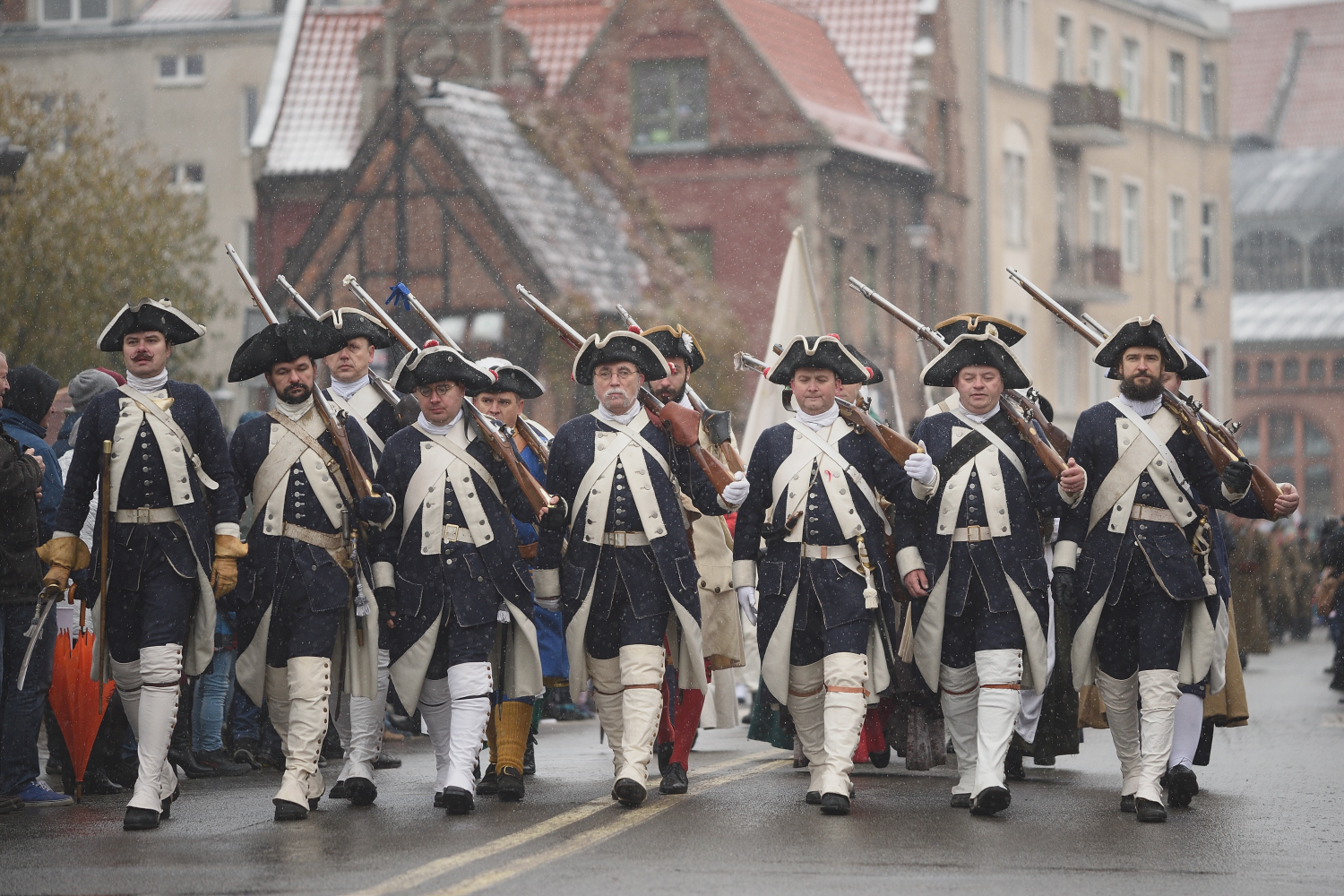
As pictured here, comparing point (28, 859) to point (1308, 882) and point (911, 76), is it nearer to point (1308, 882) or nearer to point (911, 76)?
point (1308, 882)

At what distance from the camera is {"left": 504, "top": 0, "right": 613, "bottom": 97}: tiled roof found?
36.5 m

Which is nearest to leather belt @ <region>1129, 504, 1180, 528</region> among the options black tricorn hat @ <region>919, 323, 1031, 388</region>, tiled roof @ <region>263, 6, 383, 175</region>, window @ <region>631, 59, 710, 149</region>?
black tricorn hat @ <region>919, 323, 1031, 388</region>

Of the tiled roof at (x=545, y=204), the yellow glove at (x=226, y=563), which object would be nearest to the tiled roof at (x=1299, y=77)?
the tiled roof at (x=545, y=204)

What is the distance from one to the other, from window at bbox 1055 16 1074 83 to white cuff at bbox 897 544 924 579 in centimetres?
3538

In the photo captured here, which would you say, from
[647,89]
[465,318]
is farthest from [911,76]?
[465,318]

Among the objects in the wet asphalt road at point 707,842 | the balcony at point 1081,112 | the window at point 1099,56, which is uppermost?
the window at point 1099,56

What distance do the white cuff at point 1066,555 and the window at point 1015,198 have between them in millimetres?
32200

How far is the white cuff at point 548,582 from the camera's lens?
9.77 m

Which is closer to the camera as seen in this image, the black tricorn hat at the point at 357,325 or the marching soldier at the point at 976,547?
the marching soldier at the point at 976,547

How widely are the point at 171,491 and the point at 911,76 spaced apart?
29.7m

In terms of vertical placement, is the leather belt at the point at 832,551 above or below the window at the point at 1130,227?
below

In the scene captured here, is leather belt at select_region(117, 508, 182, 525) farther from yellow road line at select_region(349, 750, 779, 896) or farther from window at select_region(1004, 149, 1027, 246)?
window at select_region(1004, 149, 1027, 246)

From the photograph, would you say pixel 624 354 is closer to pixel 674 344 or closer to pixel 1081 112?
pixel 674 344

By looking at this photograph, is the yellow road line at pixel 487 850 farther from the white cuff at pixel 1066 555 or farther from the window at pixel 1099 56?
the window at pixel 1099 56
